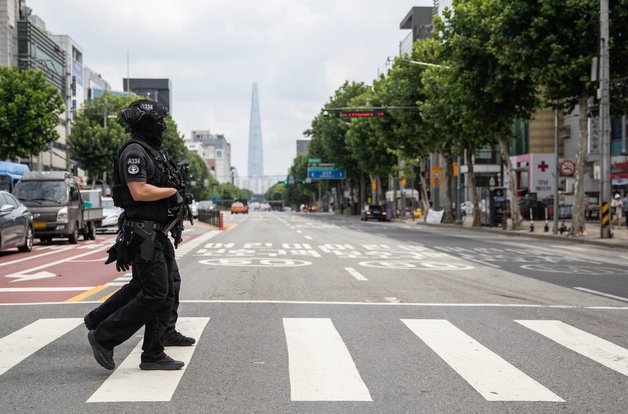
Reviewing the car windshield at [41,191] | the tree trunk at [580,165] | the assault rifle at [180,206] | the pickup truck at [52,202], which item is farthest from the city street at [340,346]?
the tree trunk at [580,165]

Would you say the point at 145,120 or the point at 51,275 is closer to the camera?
the point at 145,120

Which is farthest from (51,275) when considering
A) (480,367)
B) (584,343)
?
(584,343)

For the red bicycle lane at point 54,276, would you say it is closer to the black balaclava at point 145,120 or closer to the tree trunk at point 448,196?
the black balaclava at point 145,120

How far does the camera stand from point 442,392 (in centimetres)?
425

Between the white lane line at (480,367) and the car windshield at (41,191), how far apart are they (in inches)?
640

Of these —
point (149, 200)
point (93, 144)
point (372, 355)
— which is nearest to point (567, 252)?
point (372, 355)

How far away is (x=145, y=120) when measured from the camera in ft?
15.8

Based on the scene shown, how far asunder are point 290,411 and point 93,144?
Answer: 57.7 m

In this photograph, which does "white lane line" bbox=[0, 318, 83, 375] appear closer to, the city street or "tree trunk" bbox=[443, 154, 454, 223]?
the city street

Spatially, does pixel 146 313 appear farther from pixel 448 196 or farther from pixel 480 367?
pixel 448 196

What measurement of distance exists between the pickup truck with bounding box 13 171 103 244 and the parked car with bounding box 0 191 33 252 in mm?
2527

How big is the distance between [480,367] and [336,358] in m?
1.07

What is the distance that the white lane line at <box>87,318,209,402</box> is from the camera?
4.08 meters

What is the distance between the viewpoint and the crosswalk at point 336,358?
4.20 meters
